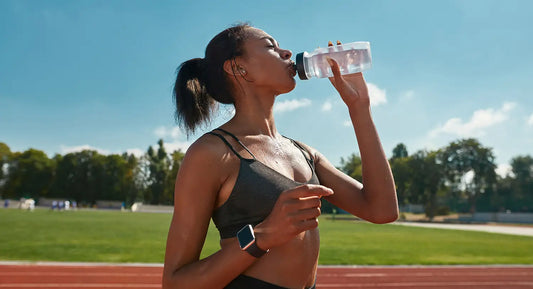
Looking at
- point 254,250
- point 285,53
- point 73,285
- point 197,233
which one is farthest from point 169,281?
point 73,285

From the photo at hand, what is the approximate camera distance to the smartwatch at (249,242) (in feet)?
4.19

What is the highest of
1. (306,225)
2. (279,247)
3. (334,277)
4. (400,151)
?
(400,151)

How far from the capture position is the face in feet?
5.79

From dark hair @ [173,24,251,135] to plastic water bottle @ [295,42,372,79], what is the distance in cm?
29

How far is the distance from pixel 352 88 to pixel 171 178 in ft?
254

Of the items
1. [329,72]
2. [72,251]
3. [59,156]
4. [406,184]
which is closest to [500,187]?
[406,184]

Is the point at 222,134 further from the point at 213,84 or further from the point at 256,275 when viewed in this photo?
the point at 256,275

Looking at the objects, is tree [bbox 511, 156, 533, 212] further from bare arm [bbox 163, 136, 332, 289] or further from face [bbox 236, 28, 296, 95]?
bare arm [bbox 163, 136, 332, 289]

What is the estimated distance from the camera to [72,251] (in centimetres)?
1174

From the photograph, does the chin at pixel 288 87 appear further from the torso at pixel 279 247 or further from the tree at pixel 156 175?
the tree at pixel 156 175

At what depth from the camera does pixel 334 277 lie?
349 inches

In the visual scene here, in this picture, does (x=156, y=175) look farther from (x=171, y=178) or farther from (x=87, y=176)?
(x=87, y=176)

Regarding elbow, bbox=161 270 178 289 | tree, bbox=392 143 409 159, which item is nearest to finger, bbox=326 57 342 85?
elbow, bbox=161 270 178 289

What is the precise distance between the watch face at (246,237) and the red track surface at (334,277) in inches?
285
